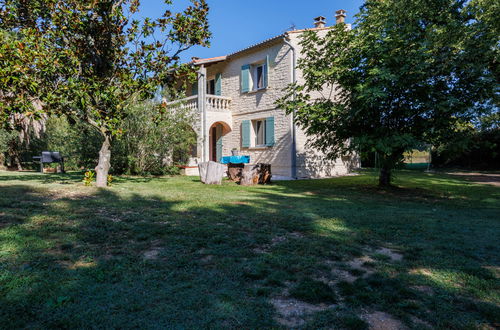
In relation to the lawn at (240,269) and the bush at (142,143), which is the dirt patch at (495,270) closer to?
the lawn at (240,269)

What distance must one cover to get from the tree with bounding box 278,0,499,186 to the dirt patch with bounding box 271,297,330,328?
6.51 metres

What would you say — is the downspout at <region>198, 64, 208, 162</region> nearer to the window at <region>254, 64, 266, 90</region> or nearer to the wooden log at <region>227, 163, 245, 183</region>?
the window at <region>254, 64, 266, 90</region>

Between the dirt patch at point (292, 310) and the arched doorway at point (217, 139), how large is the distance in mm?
15455

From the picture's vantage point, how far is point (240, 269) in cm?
301

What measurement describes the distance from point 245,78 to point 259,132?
9.44 feet

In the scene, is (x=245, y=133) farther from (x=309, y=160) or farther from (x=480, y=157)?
(x=480, y=157)

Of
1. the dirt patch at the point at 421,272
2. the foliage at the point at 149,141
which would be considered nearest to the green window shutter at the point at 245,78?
the foliage at the point at 149,141

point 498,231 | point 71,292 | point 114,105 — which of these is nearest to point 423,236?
point 498,231

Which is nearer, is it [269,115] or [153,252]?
[153,252]

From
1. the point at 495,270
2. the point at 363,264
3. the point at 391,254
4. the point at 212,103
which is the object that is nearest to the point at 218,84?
the point at 212,103

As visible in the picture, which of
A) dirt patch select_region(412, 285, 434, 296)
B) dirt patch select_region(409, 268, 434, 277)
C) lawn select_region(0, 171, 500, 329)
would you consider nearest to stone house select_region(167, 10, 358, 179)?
lawn select_region(0, 171, 500, 329)

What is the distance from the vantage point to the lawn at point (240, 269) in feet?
7.24

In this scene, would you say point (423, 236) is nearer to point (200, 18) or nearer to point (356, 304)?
point (356, 304)

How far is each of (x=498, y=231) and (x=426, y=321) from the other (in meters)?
3.58
